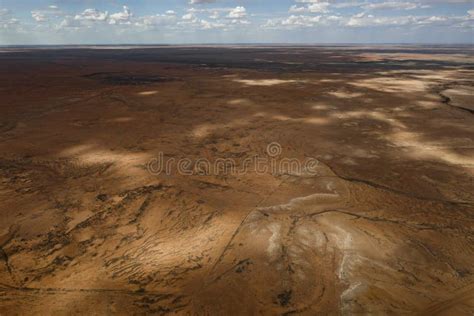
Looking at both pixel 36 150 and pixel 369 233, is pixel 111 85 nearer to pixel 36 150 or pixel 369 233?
pixel 36 150

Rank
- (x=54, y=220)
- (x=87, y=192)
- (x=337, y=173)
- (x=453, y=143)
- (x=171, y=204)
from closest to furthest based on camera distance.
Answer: (x=54, y=220), (x=171, y=204), (x=87, y=192), (x=337, y=173), (x=453, y=143)

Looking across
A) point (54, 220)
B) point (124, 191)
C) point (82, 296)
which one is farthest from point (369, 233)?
point (54, 220)

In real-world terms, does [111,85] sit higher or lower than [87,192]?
higher

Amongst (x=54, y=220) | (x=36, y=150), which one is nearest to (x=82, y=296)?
(x=54, y=220)

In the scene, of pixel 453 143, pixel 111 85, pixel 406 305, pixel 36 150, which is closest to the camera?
pixel 406 305

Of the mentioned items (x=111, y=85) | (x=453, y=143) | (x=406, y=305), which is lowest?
(x=406, y=305)

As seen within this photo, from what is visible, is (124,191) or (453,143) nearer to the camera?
(124,191)
